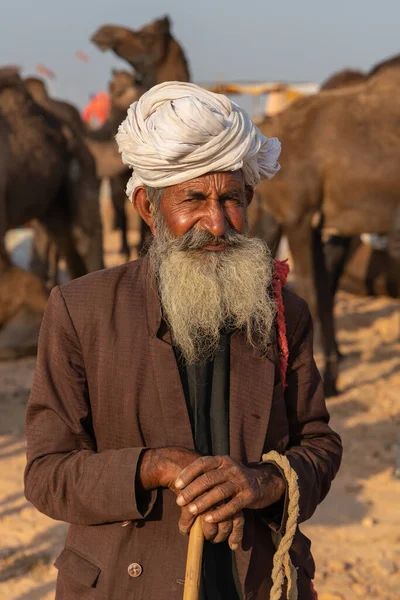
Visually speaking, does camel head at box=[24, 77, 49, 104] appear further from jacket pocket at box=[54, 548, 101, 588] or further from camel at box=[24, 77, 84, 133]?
jacket pocket at box=[54, 548, 101, 588]

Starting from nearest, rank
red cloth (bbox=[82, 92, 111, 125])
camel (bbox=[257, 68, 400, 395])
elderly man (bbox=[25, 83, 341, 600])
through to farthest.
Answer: elderly man (bbox=[25, 83, 341, 600]), camel (bbox=[257, 68, 400, 395]), red cloth (bbox=[82, 92, 111, 125])

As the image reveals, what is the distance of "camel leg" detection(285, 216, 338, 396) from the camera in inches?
290

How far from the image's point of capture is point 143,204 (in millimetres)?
2357

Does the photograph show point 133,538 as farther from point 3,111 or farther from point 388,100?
point 3,111

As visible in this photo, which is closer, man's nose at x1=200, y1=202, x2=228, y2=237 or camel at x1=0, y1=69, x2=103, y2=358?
man's nose at x1=200, y1=202, x2=228, y2=237

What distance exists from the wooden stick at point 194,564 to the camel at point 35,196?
6158 mm

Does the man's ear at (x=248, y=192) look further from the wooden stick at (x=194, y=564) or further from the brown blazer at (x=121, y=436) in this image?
the wooden stick at (x=194, y=564)

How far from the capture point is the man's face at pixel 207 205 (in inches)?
85.2

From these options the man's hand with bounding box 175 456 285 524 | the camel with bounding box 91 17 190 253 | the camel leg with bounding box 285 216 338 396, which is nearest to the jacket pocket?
the man's hand with bounding box 175 456 285 524

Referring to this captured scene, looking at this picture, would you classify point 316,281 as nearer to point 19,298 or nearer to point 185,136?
point 19,298

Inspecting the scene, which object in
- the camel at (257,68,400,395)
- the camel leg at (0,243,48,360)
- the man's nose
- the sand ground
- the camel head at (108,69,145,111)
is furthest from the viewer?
the camel head at (108,69,145,111)

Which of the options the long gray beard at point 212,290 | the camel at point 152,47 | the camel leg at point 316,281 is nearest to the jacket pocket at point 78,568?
the long gray beard at point 212,290

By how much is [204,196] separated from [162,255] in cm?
17

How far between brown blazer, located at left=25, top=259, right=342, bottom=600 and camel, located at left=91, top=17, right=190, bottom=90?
7489 mm
